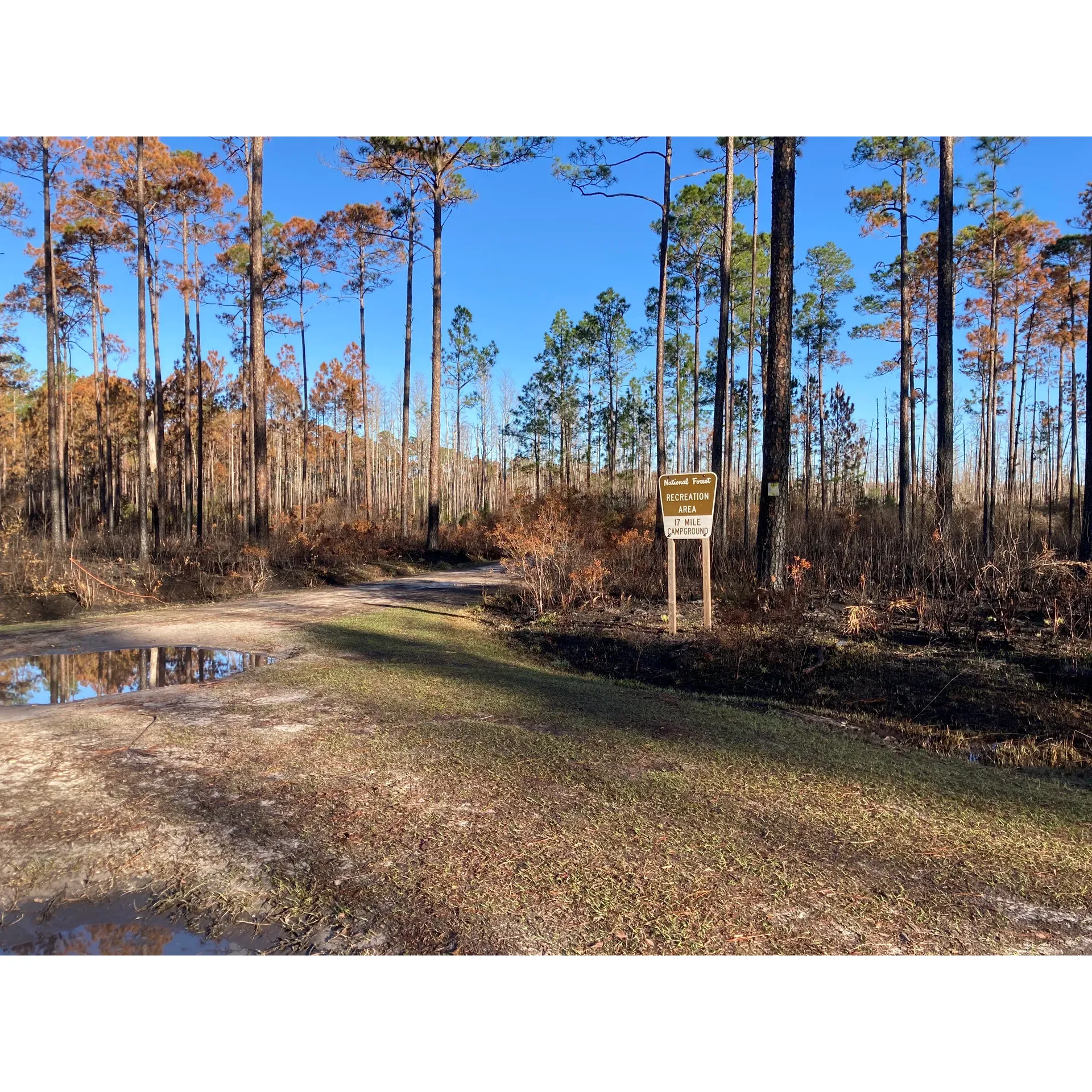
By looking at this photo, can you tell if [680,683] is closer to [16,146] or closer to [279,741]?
[279,741]

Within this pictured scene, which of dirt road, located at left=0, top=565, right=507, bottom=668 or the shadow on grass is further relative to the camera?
dirt road, located at left=0, top=565, right=507, bottom=668

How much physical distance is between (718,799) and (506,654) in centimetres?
513

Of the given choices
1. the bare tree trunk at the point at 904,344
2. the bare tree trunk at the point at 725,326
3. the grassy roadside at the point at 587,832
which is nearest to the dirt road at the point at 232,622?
the grassy roadside at the point at 587,832

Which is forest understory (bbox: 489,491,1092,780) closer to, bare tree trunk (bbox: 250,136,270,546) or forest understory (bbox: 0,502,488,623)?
forest understory (bbox: 0,502,488,623)

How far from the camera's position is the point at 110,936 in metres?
2.06

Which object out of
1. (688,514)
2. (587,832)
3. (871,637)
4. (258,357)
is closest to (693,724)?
(587,832)

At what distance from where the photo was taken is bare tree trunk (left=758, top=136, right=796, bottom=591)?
29.1 feet

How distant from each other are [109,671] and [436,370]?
A: 1638 cm

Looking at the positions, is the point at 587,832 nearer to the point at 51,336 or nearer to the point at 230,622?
the point at 230,622

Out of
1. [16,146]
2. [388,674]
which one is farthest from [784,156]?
[16,146]

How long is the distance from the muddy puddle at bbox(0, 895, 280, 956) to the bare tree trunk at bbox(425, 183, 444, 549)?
18.9 metres

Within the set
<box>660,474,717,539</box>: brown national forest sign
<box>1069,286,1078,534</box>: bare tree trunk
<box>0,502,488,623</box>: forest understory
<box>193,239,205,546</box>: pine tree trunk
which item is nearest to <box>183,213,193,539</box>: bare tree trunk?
<box>193,239,205,546</box>: pine tree trunk

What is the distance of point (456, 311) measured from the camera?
3600 cm

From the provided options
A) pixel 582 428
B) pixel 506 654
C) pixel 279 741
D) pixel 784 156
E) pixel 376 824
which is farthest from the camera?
pixel 582 428
